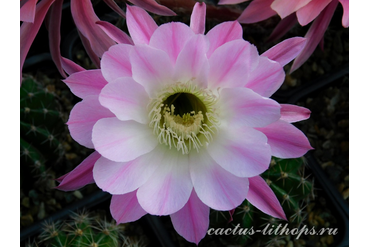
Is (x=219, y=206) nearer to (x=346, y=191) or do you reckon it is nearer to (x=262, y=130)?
(x=262, y=130)

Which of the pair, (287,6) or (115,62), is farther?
(287,6)

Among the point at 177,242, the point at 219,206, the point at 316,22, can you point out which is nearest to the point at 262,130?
the point at 219,206

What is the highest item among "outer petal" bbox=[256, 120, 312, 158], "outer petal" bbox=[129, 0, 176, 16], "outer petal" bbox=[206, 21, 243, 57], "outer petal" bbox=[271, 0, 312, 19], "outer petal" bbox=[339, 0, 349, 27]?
"outer petal" bbox=[339, 0, 349, 27]

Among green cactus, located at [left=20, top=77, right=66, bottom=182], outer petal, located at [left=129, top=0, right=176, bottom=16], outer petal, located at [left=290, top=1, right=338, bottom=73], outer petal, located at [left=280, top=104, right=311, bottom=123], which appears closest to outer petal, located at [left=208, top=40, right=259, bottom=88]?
outer petal, located at [left=280, top=104, right=311, bottom=123]

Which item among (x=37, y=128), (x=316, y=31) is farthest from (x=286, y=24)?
(x=37, y=128)

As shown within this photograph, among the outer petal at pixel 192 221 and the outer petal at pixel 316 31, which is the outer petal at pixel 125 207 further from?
the outer petal at pixel 316 31

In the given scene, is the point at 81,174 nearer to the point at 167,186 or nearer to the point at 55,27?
the point at 167,186

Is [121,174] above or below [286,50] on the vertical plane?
below

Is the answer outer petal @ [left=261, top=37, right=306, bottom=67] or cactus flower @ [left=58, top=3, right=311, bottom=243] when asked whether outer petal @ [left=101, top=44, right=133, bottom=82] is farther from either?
outer petal @ [left=261, top=37, right=306, bottom=67]
